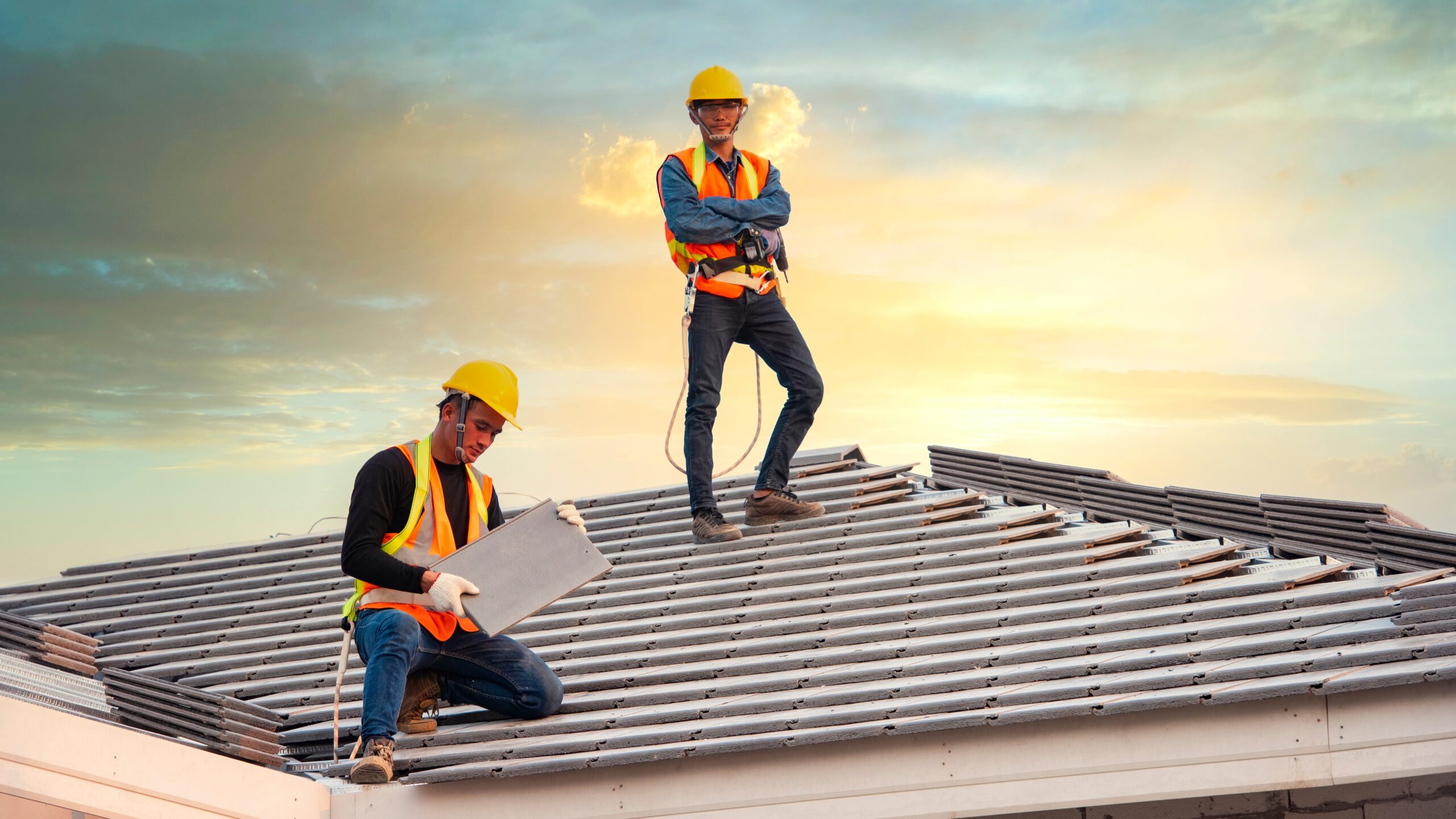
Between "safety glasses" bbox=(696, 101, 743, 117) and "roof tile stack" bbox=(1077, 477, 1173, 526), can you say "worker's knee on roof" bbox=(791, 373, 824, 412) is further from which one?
"roof tile stack" bbox=(1077, 477, 1173, 526)

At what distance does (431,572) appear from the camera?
483cm

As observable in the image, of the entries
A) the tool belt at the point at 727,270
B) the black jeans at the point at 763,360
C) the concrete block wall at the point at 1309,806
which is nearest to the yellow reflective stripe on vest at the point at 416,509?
the black jeans at the point at 763,360

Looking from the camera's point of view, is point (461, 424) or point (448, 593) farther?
point (461, 424)

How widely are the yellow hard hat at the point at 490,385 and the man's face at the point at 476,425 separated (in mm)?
36

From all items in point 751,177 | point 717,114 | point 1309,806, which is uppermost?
point 717,114

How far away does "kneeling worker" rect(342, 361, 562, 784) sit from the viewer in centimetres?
488

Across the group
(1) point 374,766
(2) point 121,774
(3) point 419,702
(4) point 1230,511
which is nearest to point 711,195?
(3) point 419,702

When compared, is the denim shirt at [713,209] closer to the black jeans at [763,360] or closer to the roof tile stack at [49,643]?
the black jeans at [763,360]

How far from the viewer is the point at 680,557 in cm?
662

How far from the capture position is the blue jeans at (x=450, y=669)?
4820 mm

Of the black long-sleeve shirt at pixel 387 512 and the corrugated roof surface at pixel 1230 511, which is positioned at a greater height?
the corrugated roof surface at pixel 1230 511

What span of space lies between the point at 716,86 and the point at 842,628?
2.89 m

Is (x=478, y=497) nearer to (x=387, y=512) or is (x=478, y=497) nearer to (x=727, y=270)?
(x=387, y=512)

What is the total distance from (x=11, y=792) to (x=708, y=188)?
4.14 meters
